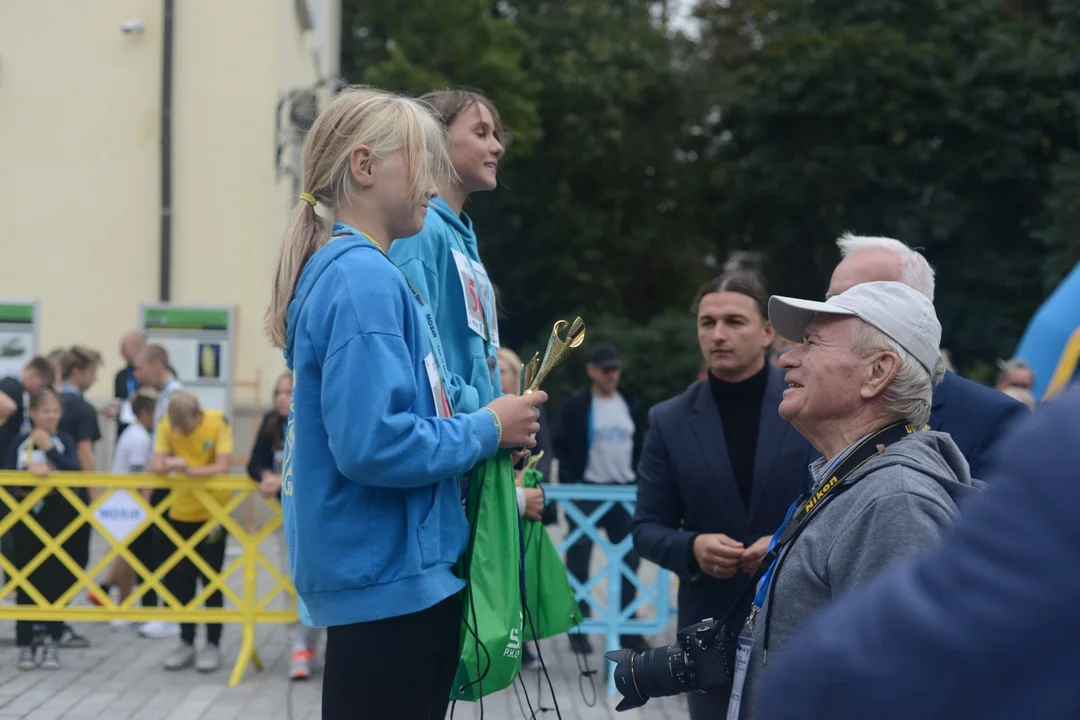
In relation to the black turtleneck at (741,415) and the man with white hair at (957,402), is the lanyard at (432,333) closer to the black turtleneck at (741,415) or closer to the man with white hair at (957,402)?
the man with white hair at (957,402)

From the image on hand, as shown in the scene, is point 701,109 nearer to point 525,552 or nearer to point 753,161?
point 753,161

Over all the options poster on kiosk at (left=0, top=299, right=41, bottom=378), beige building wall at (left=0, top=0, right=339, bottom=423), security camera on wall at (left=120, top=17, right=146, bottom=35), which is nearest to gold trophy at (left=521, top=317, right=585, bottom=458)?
poster on kiosk at (left=0, top=299, right=41, bottom=378)

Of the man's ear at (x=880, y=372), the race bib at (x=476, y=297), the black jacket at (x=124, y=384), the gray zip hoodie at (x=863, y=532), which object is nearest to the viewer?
the gray zip hoodie at (x=863, y=532)

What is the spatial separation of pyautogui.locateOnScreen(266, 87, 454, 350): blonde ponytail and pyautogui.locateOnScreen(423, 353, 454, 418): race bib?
0.33m

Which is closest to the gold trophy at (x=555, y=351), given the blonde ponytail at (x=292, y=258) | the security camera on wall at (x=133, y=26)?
the blonde ponytail at (x=292, y=258)

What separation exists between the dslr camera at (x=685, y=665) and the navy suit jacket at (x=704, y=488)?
1.20 meters

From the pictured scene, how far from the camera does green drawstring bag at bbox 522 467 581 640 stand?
3.29 m

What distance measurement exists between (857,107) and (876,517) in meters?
27.4

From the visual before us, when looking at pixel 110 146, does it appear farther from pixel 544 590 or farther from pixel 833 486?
pixel 833 486

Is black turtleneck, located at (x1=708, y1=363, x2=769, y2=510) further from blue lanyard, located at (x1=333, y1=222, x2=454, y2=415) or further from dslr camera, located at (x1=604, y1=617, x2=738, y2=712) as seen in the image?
blue lanyard, located at (x1=333, y1=222, x2=454, y2=415)

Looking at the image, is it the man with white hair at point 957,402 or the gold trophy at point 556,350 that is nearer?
the gold trophy at point 556,350

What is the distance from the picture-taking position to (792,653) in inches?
45.1

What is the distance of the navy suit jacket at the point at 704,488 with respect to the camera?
4238mm

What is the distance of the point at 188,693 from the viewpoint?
7.64 metres
